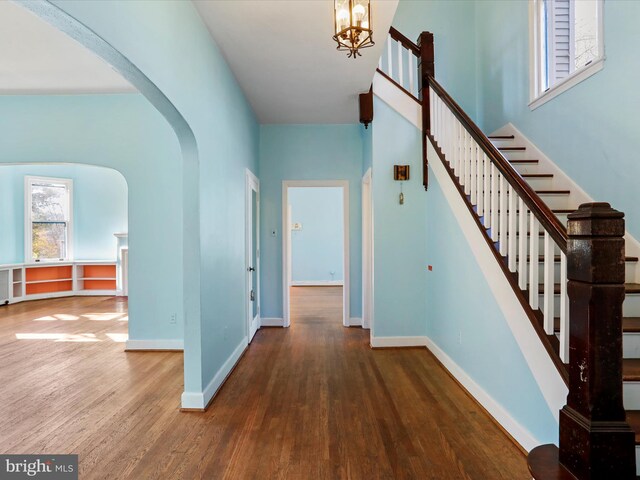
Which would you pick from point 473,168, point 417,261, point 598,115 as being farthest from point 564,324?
point 417,261

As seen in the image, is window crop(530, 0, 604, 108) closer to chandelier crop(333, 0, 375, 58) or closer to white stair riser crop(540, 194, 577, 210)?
white stair riser crop(540, 194, 577, 210)

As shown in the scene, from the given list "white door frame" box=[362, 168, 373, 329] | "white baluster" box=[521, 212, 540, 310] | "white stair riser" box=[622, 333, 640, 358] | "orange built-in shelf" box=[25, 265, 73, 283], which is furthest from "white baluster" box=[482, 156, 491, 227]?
"orange built-in shelf" box=[25, 265, 73, 283]

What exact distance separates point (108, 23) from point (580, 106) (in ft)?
12.0

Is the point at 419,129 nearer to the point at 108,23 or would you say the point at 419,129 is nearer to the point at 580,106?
the point at 580,106

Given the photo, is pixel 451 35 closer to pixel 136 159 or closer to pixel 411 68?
pixel 411 68

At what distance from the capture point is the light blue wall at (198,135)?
173cm

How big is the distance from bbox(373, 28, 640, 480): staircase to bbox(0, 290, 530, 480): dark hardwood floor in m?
0.72

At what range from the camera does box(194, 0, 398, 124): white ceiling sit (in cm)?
254

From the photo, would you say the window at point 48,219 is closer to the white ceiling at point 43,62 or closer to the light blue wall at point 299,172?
the white ceiling at point 43,62

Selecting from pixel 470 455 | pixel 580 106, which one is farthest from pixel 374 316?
pixel 580 106

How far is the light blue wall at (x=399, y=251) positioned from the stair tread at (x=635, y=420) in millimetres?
2506

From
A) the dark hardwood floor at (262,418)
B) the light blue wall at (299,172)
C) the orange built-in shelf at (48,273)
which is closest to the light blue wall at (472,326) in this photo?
the dark hardwood floor at (262,418)

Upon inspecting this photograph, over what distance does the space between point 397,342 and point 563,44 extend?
369 centimetres

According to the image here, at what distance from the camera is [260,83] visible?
377cm
